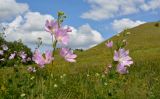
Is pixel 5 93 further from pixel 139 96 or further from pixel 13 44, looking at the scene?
pixel 13 44

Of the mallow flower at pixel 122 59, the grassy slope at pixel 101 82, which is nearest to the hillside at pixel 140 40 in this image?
the grassy slope at pixel 101 82

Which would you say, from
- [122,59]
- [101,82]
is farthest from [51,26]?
[101,82]

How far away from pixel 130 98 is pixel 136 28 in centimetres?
4703

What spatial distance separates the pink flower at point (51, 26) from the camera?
3092 mm

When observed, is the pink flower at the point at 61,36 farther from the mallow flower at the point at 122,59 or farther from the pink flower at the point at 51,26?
the mallow flower at the point at 122,59

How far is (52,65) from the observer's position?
9.57 ft

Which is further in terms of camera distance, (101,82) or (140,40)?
(140,40)

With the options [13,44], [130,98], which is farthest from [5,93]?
[13,44]

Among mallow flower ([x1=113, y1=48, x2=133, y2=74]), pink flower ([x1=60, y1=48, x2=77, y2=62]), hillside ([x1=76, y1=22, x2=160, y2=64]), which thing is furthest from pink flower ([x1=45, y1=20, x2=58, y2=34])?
hillside ([x1=76, y1=22, x2=160, y2=64])

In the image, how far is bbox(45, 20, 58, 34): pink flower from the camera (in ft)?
10.1

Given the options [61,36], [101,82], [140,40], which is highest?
[140,40]

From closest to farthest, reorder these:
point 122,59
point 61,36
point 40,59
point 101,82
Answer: point 61,36, point 40,59, point 122,59, point 101,82

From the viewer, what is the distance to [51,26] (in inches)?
123

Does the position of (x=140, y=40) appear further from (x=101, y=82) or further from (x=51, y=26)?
(x=51, y=26)
